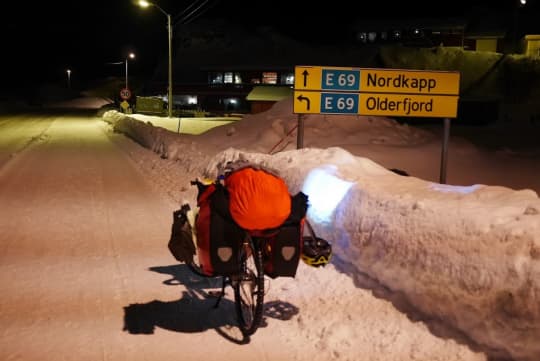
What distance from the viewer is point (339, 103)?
10711mm

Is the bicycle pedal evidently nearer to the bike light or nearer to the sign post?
the bike light

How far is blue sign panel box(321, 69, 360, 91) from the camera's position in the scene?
10.6 metres

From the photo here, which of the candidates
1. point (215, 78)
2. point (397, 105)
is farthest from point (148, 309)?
point (215, 78)

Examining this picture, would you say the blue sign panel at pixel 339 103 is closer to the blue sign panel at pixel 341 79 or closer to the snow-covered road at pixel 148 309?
→ the blue sign panel at pixel 341 79

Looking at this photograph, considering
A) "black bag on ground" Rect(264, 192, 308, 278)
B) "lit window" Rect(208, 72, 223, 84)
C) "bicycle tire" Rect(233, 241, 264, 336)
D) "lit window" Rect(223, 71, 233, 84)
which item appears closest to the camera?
"bicycle tire" Rect(233, 241, 264, 336)

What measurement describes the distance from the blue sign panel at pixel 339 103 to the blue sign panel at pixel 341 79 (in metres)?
0.13

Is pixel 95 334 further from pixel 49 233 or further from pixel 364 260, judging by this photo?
pixel 49 233

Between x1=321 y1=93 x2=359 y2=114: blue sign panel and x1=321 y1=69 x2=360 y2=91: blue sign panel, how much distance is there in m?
0.13

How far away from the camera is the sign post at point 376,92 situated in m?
10.6

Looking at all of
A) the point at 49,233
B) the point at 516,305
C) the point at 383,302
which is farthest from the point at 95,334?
the point at 49,233

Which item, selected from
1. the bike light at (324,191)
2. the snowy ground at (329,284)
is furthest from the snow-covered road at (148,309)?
the bike light at (324,191)

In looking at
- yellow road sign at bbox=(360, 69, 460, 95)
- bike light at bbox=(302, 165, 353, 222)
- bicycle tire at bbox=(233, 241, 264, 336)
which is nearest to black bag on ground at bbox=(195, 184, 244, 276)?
→ bicycle tire at bbox=(233, 241, 264, 336)

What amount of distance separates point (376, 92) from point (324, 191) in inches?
136

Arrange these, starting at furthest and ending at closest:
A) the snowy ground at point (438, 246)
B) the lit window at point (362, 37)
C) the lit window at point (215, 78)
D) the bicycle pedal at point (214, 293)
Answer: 1. the lit window at point (362, 37)
2. the lit window at point (215, 78)
3. the bicycle pedal at point (214, 293)
4. the snowy ground at point (438, 246)
